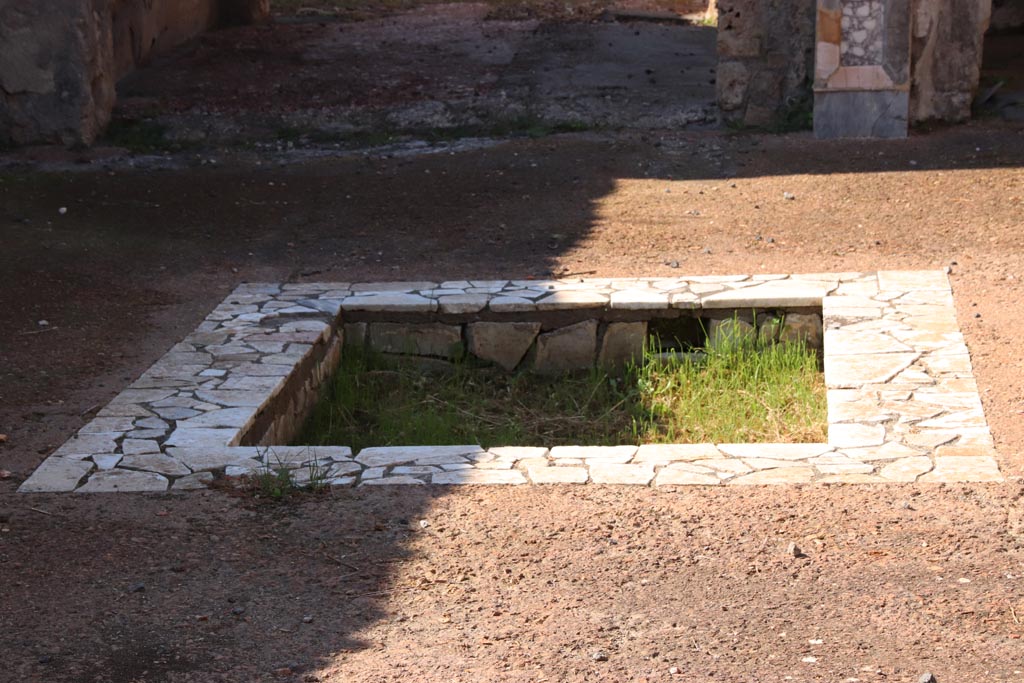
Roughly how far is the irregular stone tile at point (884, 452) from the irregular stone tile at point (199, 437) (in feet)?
8.22

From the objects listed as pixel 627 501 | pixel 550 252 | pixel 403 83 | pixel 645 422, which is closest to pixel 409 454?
pixel 627 501

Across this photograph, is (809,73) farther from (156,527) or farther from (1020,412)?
(156,527)

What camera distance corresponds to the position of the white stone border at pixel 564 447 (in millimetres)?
4707

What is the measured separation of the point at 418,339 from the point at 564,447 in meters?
2.12

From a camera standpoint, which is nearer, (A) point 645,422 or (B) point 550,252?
(A) point 645,422

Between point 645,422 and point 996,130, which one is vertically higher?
→ point 996,130

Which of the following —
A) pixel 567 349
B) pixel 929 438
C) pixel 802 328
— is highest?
pixel 929 438

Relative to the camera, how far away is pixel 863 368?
571 centimetres

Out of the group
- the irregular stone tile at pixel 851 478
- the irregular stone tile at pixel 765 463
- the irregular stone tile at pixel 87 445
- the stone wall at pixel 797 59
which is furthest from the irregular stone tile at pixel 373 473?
the stone wall at pixel 797 59

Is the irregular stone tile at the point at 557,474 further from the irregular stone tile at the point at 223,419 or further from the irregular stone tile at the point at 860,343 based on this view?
the irregular stone tile at the point at 860,343

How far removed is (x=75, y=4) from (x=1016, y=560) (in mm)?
8644

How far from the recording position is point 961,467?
4.61m

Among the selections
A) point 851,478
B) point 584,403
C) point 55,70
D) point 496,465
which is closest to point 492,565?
point 496,465

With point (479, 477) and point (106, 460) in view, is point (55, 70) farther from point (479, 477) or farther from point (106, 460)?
point (479, 477)
